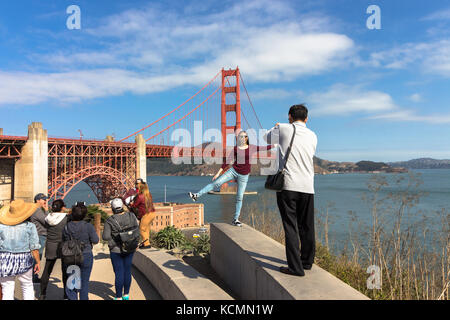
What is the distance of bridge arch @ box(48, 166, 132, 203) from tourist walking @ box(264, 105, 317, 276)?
3356cm

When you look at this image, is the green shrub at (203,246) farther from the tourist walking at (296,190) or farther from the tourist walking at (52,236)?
the tourist walking at (296,190)

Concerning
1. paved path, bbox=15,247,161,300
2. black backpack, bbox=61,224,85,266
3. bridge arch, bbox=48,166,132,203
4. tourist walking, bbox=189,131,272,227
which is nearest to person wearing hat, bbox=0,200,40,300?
black backpack, bbox=61,224,85,266

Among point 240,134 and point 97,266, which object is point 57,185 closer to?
point 97,266

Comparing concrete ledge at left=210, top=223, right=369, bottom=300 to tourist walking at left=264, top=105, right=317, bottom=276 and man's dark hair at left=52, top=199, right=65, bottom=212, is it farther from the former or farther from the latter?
man's dark hair at left=52, top=199, right=65, bottom=212

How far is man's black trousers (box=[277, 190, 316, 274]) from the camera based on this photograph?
2.77m

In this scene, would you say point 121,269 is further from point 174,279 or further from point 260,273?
point 260,273

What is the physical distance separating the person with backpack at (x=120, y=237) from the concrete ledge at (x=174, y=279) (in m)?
0.52

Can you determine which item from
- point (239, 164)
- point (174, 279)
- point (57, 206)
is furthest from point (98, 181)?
point (174, 279)

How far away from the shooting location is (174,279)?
3.48m

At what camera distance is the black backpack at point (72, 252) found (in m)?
3.31

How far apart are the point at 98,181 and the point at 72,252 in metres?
45.4

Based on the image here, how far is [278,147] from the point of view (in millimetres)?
2908

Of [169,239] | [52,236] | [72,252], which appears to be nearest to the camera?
[72,252]
